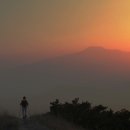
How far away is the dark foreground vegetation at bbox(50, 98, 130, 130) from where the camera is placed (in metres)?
41.1

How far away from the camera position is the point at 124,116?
43.0m

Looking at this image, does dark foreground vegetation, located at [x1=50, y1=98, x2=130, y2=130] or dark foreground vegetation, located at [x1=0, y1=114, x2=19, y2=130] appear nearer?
dark foreground vegetation, located at [x1=0, y1=114, x2=19, y2=130]

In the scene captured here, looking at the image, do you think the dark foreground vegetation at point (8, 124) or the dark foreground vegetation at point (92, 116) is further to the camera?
the dark foreground vegetation at point (92, 116)

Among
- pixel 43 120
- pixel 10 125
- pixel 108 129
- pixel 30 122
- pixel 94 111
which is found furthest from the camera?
pixel 94 111

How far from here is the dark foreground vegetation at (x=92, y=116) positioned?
41094 millimetres

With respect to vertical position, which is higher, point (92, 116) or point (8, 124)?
point (92, 116)

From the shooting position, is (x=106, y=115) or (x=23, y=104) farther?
(x=106, y=115)

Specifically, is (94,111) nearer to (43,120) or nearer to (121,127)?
(121,127)

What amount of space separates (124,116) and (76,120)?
4.87m

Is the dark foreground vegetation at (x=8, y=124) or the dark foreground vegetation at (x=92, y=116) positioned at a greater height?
the dark foreground vegetation at (x=92, y=116)

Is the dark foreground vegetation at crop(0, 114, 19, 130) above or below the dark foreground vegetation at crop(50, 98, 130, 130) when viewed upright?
below

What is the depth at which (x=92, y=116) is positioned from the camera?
4206cm

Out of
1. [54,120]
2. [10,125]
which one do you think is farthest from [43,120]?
[10,125]

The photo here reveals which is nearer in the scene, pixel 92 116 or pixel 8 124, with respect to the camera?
pixel 8 124
